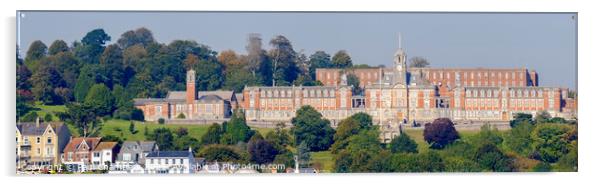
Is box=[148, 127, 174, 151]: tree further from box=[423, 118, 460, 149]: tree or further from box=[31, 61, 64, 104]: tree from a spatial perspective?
box=[423, 118, 460, 149]: tree

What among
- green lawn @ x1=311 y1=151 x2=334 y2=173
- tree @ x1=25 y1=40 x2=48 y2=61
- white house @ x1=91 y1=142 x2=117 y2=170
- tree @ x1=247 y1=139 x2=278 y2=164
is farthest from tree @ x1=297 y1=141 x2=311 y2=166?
→ tree @ x1=25 y1=40 x2=48 y2=61

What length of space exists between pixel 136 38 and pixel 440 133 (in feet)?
14.5

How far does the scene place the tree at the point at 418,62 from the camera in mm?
27728

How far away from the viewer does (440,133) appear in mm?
28844

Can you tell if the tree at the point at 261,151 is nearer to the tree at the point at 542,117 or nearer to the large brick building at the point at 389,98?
the large brick building at the point at 389,98

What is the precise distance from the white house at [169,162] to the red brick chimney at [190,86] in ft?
8.83

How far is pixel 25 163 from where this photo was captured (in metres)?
25.7

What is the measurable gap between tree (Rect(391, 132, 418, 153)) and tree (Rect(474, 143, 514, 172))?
95 cm

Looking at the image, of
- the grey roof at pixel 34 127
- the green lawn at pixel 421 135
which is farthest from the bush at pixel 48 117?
the green lawn at pixel 421 135

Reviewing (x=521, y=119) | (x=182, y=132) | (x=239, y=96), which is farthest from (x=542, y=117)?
(x=182, y=132)

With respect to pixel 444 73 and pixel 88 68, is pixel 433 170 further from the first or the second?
A: pixel 88 68

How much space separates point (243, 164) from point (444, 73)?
325 centimetres

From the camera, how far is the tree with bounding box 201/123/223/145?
27.8m

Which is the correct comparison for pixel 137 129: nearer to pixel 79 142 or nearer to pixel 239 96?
pixel 79 142
